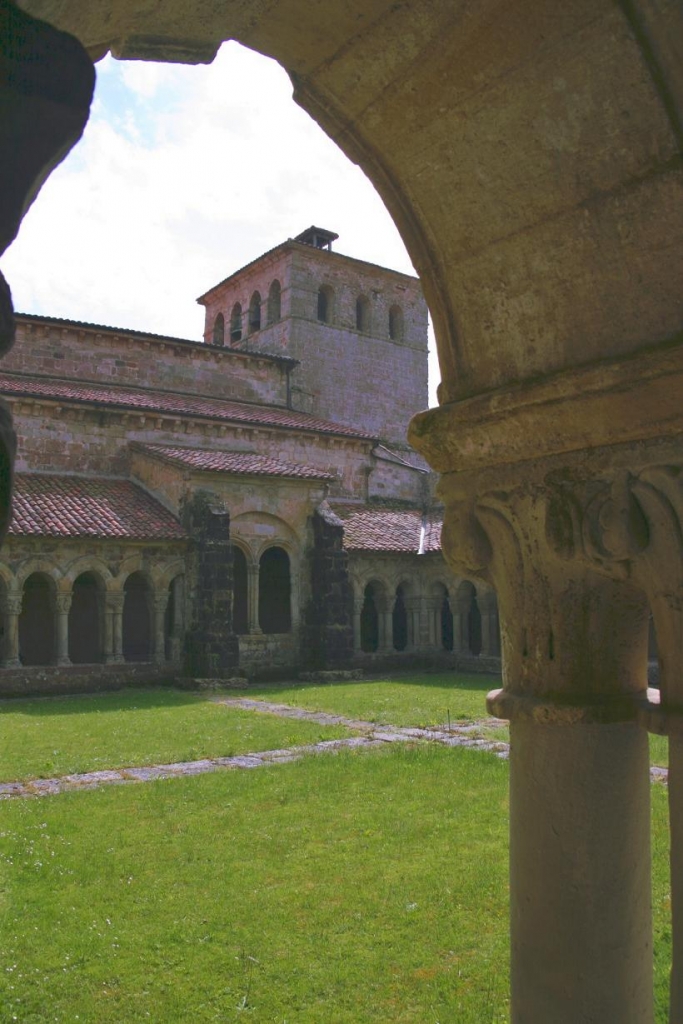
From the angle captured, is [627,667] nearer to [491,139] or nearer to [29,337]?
[491,139]

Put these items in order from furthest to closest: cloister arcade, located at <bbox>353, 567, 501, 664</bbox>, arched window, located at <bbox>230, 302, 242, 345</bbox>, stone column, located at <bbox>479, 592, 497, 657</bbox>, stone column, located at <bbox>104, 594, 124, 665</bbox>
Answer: arched window, located at <bbox>230, 302, 242, 345</bbox> → cloister arcade, located at <bbox>353, 567, 501, 664</bbox> → stone column, located at <bbox>479, 592, 497, 657</bbox> → stone column, located at <bbox>104, 594, 124, 665</bbox>

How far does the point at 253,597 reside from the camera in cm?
1975

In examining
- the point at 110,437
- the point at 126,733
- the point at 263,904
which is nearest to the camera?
the point at 263,904

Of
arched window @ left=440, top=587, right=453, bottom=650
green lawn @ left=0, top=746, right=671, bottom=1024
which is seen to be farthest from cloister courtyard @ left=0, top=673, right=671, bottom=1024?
arched window @ left=440, top=587, right=453, bottom=650

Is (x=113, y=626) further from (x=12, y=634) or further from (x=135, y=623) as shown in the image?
(x=135, y=623)

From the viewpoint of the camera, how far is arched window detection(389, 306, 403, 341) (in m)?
32.7

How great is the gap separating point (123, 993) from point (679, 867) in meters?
3.21

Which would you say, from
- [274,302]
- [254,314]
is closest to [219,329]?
[254,314]

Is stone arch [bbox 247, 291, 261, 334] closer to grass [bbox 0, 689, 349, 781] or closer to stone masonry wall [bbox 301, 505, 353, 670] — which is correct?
stone masonry wall [bbox 301, 505, 353, 670]

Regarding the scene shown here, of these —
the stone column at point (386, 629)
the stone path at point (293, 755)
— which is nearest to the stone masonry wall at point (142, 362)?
the stone column at point (386, 629)

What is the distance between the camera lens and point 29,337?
74.3 feet

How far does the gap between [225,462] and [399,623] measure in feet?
23.9

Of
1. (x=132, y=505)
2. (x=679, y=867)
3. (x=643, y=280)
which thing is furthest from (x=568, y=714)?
(x=132, y=505)

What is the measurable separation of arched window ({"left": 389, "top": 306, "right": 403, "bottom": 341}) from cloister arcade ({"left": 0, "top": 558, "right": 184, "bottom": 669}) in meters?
16.5
